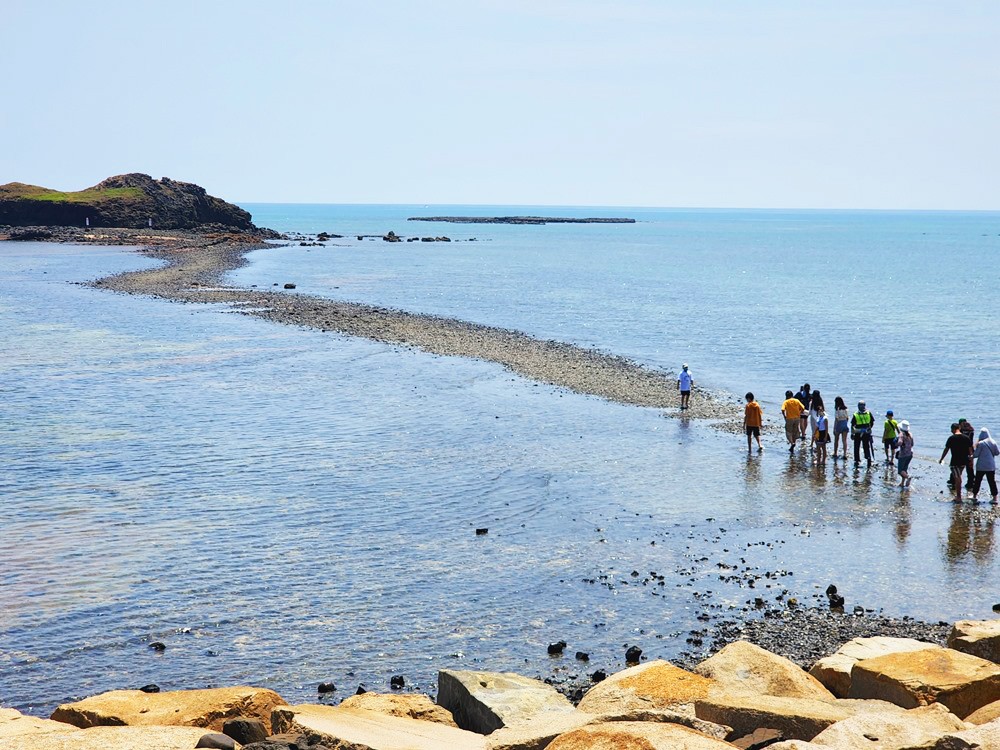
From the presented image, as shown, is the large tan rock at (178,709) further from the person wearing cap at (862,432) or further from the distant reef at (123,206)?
the distant reef at (123,206)

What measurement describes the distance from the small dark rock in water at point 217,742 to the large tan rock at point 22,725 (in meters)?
2.12

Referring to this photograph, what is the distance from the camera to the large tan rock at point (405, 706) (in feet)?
44.2

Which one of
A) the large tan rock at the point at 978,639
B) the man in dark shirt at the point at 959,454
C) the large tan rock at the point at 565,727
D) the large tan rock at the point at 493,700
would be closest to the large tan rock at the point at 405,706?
the large tan rock at the point at 493,700

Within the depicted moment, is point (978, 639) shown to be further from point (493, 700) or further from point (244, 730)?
point (244, 730)

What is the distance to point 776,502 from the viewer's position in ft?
89.1

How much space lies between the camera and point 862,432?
3088cm

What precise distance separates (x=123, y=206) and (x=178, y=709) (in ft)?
562

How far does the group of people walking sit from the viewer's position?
2734 cm

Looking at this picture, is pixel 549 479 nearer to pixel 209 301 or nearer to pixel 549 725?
pixel 549 725

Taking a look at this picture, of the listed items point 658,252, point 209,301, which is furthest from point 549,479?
point 658,252

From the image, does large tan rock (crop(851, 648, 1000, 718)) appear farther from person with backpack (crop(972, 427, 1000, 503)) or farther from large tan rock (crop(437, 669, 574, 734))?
person with backpack (crop(972, 427, 1000, 503))

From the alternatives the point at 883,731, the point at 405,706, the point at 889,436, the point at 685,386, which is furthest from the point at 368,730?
the point at 685,386

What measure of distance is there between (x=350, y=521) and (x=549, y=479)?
Answer: 6.61 meters

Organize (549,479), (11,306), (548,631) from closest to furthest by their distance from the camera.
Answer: (548,631) → (549,479) → (11,306)
